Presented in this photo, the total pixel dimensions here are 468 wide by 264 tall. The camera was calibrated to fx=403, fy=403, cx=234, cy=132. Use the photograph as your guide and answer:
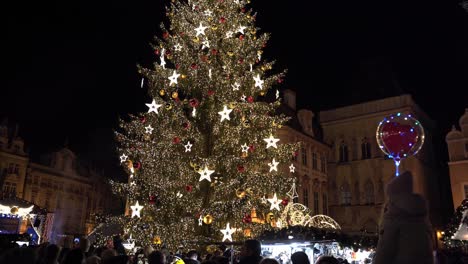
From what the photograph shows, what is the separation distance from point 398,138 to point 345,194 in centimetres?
2826

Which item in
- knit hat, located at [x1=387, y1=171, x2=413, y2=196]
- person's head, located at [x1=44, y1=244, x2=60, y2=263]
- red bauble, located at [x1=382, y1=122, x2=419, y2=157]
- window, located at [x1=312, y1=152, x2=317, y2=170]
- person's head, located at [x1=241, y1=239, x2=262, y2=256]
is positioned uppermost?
window, located at [x1=312, y1=152, x2=317, y2=170]

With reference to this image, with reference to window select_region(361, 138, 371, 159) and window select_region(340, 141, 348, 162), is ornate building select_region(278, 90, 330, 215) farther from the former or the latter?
window select_region(361, 138, 371, 159)

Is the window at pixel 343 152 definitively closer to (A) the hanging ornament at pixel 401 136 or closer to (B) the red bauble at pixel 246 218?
(B) the red bauble at pixel 246 218

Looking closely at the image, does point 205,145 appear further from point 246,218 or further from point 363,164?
point 363,164

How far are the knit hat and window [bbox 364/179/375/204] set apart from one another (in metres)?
32.5

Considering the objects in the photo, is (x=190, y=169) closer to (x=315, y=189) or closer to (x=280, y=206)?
(x=280, y=206)

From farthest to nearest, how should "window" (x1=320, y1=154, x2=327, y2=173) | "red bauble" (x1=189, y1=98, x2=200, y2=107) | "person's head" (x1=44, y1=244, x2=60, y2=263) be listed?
"window" (x1=320, y1=154, x2=327, y2=173) → "red bauble" (x1=189, y1=98, x2=200, y2=107) → "person's head" (x1=44, y1=244, x2=60, y2=263)

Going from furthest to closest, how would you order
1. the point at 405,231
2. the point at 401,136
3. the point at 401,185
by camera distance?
1. the point at 401,136
2. the point at 401,185
3. the point at 405,231

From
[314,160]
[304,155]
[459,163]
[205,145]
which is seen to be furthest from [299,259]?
[314,160]

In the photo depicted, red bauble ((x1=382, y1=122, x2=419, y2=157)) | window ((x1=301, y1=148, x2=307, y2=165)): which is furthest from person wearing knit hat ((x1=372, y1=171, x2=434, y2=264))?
window ((x1=301, y1=148, x2=307, y2=165))

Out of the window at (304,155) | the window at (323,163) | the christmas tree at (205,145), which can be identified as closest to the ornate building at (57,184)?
the window at (304,155)

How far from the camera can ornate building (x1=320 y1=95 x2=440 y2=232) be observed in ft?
110

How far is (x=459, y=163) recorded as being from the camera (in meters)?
28.8

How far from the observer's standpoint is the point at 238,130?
1344cm
